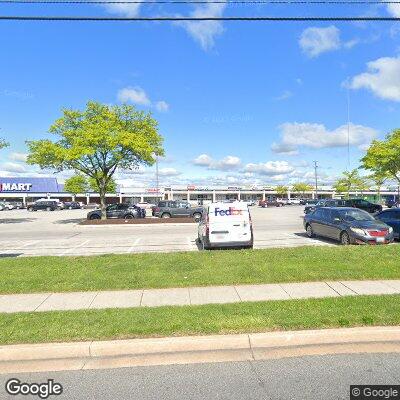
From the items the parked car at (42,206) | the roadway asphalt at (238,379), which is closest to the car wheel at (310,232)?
the roadway asphalt at (238,379)

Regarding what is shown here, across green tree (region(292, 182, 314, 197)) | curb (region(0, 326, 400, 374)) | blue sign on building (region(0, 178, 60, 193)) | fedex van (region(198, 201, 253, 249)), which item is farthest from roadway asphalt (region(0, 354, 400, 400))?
green tree (region(292, 182, 314, 197))

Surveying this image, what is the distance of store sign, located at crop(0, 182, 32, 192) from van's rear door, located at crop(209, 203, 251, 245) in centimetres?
8324

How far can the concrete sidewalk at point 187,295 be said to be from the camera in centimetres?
660

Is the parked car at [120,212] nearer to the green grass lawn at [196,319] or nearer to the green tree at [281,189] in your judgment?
the green grass lawn at [196,319]

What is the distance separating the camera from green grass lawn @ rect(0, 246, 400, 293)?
793 centimetres

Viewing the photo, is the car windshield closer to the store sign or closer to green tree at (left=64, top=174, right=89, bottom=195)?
green tree at (left=64, top=174, right=89, bottom=195)

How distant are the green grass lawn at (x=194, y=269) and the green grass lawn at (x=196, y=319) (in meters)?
1.74

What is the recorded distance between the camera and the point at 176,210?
29.6m

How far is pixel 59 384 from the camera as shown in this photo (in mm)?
4105

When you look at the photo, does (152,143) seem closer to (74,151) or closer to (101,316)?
(74,151)

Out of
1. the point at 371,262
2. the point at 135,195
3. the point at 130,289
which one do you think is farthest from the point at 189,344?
the point at 135,195

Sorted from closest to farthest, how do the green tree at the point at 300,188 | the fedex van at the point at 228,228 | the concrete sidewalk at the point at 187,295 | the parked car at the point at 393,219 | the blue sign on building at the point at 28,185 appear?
the concrete sidewalk at the point at 187,295, the fedex van at the point at 228,228, the parked car at the point at 393,219, the blue sign on building at the point at 28,185, the green tree at the point at 300,188

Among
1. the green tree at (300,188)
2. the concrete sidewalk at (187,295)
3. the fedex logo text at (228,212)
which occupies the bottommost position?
the concrete sidewalk at (187,295)

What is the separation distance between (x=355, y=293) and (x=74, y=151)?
2115 centimetres
